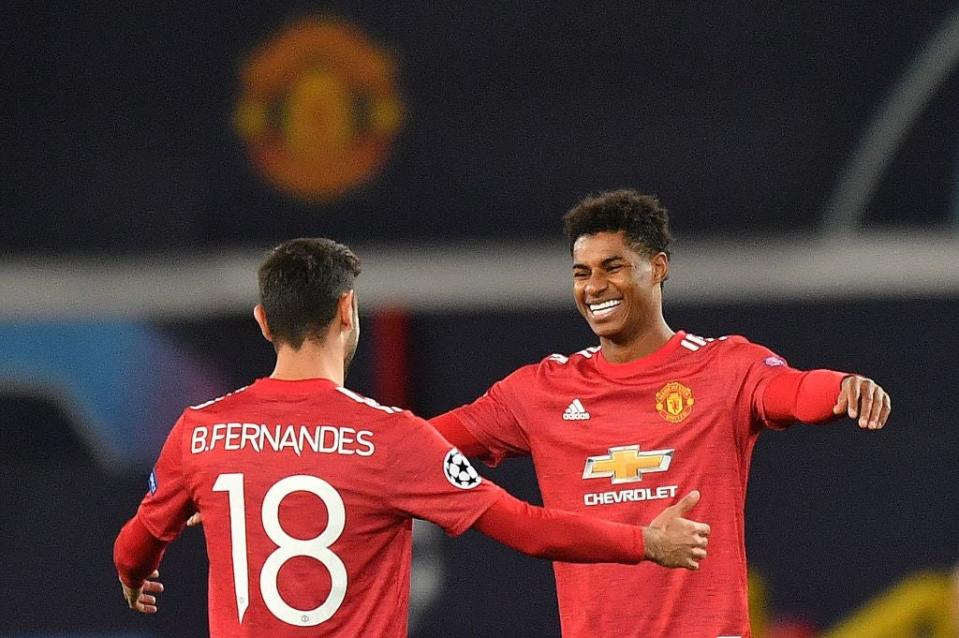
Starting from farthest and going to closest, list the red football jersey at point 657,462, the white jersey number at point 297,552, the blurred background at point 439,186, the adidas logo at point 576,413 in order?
the blurred background at point 439,186 → the adidas logo at point 576,413 → the red football jersey at point 657,462 → the white jersey number at point 297,552

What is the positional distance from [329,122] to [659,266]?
5515 millimetres

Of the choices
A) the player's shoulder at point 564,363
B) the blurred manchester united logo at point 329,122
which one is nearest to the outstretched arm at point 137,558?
the player's shoulder at point 564,363

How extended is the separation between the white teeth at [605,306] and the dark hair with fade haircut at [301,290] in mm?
918

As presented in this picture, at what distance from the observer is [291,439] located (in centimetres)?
412

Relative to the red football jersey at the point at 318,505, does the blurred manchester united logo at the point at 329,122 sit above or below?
above

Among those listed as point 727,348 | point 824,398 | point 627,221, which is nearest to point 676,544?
point 824,398

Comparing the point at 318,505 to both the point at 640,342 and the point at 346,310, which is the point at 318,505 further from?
the point at 640,342

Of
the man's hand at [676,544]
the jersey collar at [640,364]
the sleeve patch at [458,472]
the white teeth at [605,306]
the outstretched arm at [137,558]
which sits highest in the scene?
the white teeth at [605,306]

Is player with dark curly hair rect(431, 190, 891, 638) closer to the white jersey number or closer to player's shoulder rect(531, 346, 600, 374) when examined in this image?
player's shoulder rect(531, 346, 600, 374)

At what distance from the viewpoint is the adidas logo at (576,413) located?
16.3 feet

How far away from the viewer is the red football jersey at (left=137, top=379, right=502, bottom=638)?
4.06m

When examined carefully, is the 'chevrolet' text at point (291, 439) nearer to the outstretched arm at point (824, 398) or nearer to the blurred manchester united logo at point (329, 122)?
the outstretched arm at point (824, 398)

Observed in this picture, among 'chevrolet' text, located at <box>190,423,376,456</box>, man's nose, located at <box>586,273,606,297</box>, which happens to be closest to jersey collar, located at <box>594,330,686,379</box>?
→ man's nose, located at <box>586,273,606,297</box>

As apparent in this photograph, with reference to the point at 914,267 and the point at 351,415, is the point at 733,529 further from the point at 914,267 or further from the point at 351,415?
the point at 914,267
